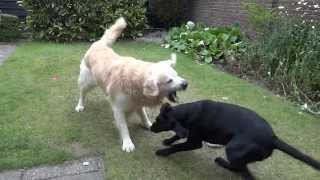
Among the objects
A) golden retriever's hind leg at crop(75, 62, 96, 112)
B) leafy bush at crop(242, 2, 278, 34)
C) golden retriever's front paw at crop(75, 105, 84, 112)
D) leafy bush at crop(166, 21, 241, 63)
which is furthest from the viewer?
leafy bush at crop(166, 21, 241, 63)

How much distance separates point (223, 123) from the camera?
397 cm

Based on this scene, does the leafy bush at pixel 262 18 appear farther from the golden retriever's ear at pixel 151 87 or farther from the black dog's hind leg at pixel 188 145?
the golden retriever's ear at pixel 151 87

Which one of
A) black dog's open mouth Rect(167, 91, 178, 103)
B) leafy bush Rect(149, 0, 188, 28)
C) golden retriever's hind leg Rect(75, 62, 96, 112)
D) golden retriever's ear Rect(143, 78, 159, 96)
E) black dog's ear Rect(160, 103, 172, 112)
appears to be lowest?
leafy bush Rect(149, 0, 188, 28)

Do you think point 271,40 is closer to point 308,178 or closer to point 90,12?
point 308,178

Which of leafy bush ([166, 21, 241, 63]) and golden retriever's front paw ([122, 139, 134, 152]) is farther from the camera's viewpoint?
leafy bush ([166, 21, 241, 63])

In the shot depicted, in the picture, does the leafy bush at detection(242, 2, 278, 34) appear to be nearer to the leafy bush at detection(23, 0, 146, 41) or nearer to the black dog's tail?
the leafy bush at detection(23, 0, 146, 41)

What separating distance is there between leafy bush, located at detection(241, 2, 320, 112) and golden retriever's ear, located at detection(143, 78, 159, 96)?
2.70 meters

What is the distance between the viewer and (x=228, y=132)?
391cm

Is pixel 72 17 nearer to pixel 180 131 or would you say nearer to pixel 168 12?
pixel 168 12

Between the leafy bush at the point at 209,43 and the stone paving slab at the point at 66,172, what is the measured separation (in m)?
5.03

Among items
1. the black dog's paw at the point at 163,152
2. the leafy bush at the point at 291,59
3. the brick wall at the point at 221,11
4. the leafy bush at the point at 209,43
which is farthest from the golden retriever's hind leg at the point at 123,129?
the brick wall at the point at 221,11

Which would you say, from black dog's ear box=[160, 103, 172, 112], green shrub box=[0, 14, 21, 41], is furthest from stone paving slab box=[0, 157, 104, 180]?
green shrub box=[0, 14, 21, 41]

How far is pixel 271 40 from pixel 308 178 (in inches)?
151

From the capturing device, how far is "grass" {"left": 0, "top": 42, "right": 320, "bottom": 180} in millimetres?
4289
